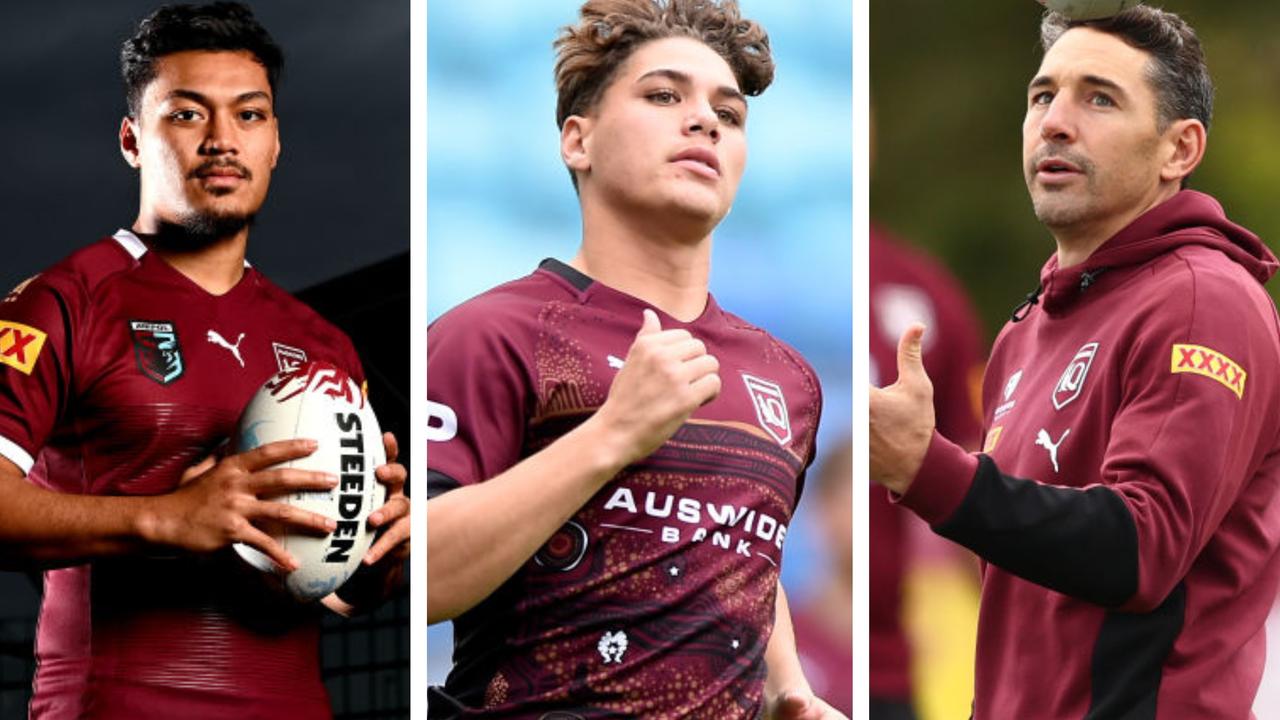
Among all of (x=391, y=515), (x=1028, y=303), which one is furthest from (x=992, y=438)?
(x=391, y=515)

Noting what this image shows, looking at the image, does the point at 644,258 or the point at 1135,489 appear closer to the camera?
the point at 1135,489

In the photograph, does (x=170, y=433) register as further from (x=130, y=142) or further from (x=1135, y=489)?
(x=1135, y=489)

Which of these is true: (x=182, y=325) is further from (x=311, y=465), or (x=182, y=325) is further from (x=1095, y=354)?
(x=1095, y=354)

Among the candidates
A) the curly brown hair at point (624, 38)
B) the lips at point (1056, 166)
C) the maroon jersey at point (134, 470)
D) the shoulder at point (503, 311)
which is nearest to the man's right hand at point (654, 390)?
the shoulder at point (503, 311)

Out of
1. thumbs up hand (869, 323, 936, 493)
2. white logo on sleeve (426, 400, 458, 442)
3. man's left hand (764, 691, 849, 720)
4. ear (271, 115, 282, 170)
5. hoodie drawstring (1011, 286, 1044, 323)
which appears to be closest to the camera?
thumbs up hand (869, 323, 936, 493)

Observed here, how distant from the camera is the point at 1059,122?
5.10 metres

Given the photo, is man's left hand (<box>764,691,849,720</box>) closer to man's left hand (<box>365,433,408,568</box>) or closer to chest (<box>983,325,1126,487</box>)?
chest (<box>983,325,1126,487</box>)

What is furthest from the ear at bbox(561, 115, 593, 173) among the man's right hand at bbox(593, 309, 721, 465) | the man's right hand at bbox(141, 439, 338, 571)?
the man's right hand at bbox(141, 439, 338, 571)

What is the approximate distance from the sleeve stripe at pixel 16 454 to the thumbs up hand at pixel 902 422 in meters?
1.84

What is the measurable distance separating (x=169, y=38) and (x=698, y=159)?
4.17 ft

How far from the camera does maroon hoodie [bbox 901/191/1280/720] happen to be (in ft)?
15.1

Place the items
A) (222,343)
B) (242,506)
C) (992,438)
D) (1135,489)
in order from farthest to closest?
(992,438) < (222,343) < (1135,489) < (242,506)

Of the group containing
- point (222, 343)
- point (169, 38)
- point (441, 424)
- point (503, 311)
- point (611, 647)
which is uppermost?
point (169, 38)

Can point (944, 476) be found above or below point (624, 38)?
below
